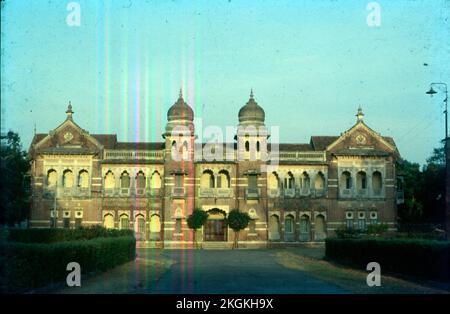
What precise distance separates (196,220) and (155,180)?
560cm

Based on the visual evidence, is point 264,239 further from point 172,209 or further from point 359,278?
point 359,278

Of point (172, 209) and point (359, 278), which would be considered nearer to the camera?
point (359, 278)

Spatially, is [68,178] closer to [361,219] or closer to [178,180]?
[178,180]

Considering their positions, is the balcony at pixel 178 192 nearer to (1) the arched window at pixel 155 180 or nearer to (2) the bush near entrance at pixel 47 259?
(1) the arched window at pixel 155 180

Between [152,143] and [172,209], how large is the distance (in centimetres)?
856

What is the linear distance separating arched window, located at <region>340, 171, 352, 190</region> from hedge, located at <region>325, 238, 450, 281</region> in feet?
75.6

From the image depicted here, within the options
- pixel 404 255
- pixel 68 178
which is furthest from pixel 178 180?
pixel 404 255

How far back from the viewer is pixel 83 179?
5775cm

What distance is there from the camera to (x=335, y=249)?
38.0 m

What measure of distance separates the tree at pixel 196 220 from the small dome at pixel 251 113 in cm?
865

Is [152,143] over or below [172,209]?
over

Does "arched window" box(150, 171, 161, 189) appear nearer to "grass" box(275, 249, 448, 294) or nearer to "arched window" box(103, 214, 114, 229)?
"arched window" box(103, 214, 114, 229)

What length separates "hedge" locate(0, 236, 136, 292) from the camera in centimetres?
1695
